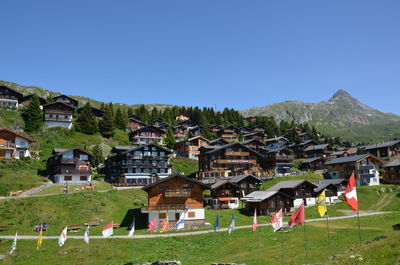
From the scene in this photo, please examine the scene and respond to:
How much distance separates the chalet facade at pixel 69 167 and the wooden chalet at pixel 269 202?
39614 millimetres

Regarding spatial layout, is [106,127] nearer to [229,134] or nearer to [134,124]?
[134,124]

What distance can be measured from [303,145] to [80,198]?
3573 inches

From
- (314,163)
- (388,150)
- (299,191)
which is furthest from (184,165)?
(388,150)

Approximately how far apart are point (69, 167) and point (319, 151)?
277 ft

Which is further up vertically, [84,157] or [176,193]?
[84,157]

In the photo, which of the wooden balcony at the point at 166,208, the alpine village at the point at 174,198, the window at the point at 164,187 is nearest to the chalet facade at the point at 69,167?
the alpine village at the point at 174,198

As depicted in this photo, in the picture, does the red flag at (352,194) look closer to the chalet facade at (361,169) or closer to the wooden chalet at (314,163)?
the chalet facade at (361,169)

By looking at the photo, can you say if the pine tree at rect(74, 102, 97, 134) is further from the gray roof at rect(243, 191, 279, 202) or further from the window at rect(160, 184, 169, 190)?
the gray roof at rect(243, 191, 279, 202)

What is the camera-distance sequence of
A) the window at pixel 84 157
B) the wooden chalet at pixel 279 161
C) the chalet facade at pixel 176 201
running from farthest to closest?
1. the wooden chalet at pixel 279 161
2. the window at pixel 84 157
3. the chalet facade at pixel 176 201

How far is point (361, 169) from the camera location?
82.3 metres

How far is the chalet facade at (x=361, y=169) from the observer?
82.1 meters

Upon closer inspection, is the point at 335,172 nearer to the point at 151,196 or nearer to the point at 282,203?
the point at 282,203

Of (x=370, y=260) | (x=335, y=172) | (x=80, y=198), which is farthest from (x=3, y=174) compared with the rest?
(x=335, y=172)

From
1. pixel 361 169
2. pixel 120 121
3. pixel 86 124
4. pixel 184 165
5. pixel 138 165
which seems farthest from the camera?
pixel 120 121
